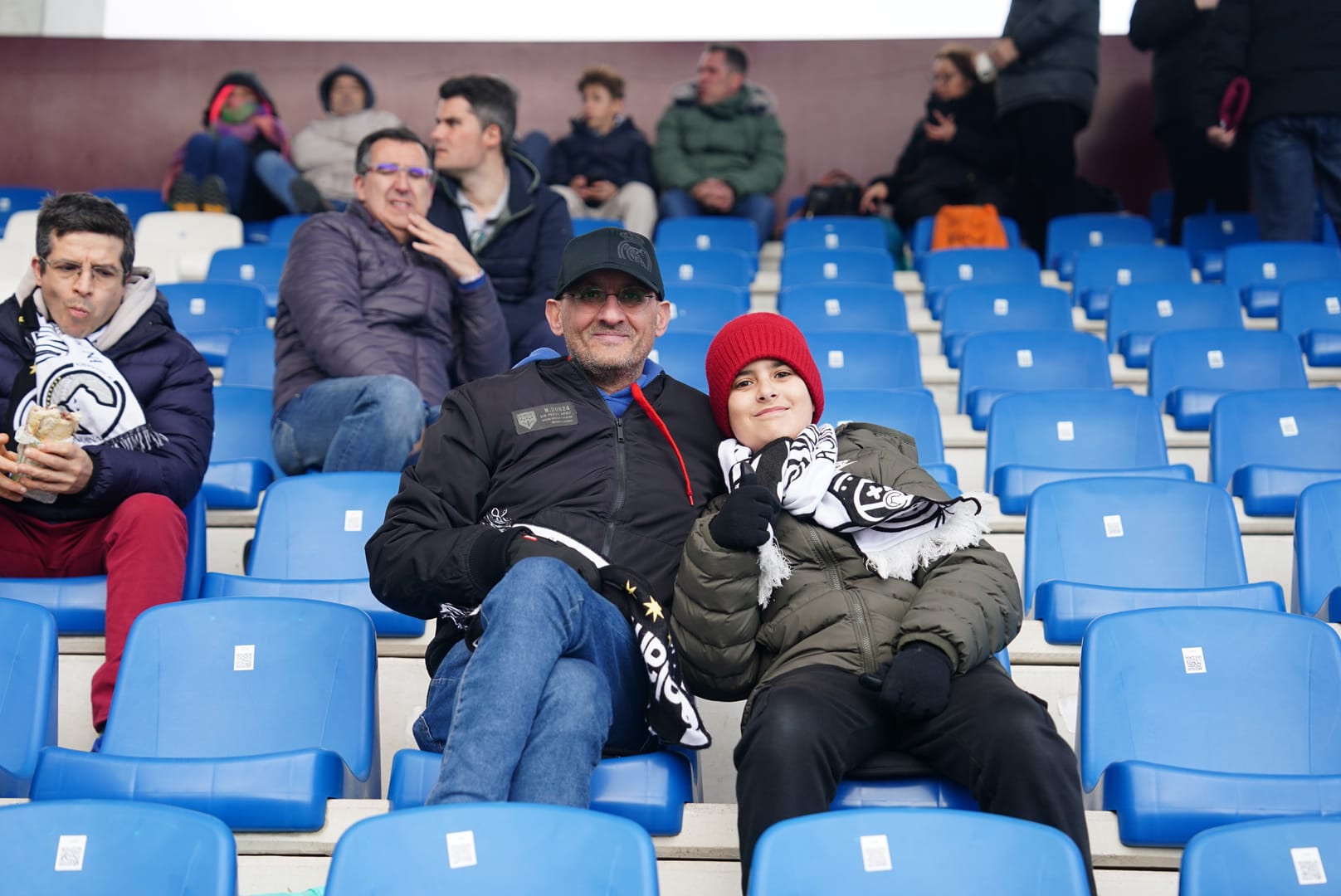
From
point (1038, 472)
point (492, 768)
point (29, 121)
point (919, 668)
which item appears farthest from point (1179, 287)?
point (29, 121)

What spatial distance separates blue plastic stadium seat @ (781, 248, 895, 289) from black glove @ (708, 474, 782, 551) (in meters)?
3.38

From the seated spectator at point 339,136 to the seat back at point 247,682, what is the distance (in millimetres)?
4040

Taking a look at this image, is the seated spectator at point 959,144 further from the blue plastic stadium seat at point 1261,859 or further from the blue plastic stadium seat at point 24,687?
the blue plastic stadium seat at point 1261,859

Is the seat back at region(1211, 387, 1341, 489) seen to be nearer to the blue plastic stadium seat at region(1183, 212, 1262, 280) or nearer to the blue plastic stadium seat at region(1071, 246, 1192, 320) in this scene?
the blue plastic stadium seat at region(1071, 246, 1192, 320)

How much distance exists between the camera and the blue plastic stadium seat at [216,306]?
4801 millimetres

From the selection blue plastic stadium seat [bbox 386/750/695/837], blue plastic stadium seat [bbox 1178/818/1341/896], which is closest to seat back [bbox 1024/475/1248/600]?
blue plastic stadium seat [bbox 386/750/695/837]

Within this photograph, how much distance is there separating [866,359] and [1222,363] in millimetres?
1023

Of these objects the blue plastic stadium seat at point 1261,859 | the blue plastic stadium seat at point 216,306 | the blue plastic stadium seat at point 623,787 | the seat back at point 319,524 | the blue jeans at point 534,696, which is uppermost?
the blue plastic stadium seat at point 216,306

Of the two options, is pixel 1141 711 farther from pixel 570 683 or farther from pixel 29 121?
pixel 29 121

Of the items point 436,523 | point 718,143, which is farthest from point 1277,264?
point 436,523

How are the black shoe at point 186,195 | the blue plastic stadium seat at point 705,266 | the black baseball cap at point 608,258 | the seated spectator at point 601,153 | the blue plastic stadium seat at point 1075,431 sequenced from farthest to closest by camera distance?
the black shoe at point 186,195, the seated spectator at point 601,153, the blue plastic stadium seat at point 705,266, the blue plastic stadium seat at point 1075,431, the black baseball cap at point 608,258

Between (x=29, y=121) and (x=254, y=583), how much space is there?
5.93m

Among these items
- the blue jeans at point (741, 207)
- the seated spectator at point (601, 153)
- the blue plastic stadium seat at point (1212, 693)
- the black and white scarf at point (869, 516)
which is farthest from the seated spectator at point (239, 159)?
the blue plastic stadium seat at point (1212, 693)

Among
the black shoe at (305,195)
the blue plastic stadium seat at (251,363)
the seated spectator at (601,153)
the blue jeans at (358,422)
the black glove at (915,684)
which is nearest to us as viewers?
the black glove at (915,684)
